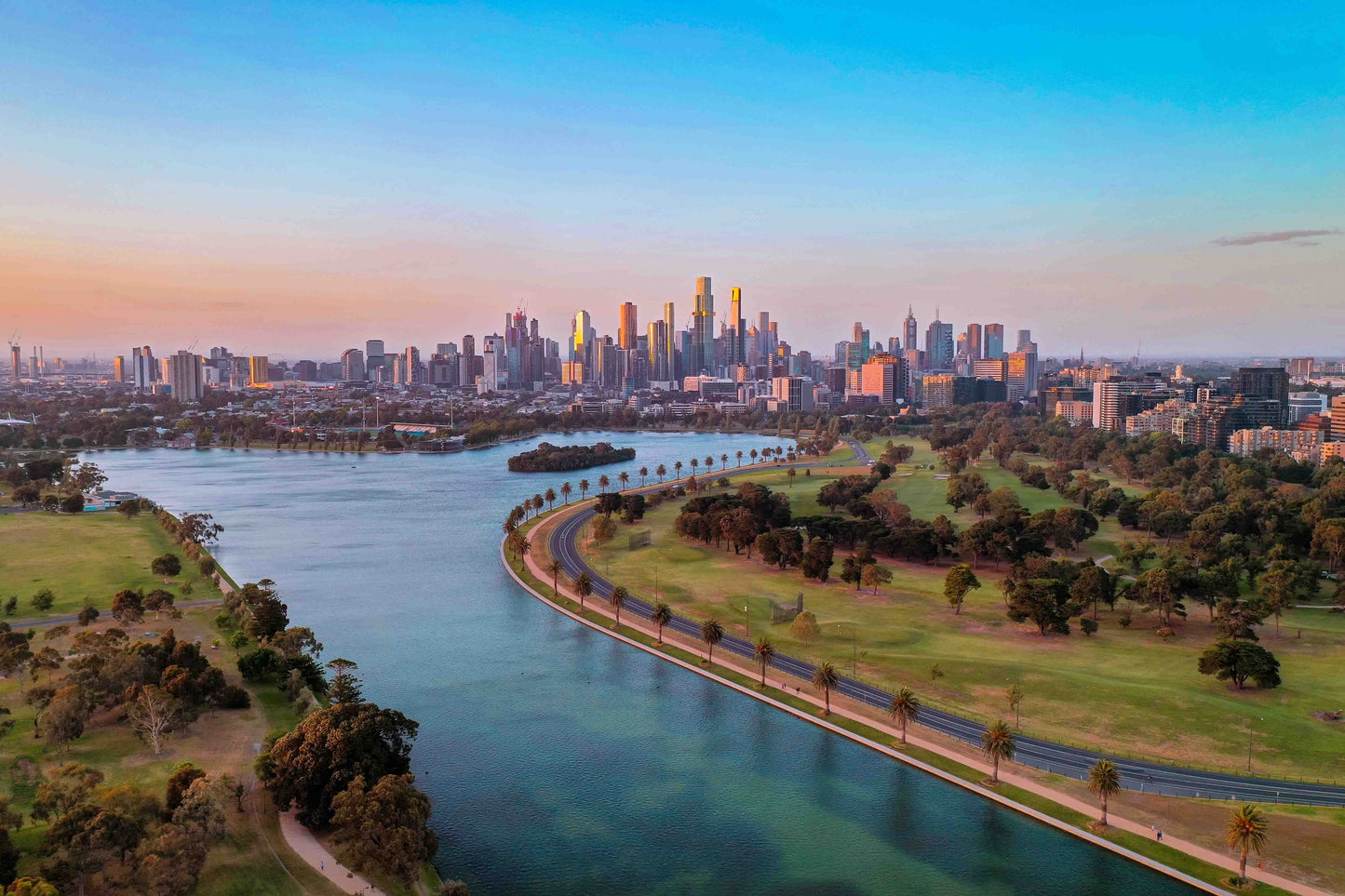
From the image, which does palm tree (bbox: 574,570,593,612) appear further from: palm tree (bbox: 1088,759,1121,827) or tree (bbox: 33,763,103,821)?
palm tree (bbox: 1088,759,1121,827)

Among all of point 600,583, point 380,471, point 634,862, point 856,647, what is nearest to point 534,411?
point 380,471

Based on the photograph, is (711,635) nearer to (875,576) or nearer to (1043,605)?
(875,576)

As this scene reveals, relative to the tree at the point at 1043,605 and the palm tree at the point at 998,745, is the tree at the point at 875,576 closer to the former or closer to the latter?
the tree at the point at 1043,605

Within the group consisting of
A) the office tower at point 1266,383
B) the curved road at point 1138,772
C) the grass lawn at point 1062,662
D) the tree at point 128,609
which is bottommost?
the curved road at point 1138,772

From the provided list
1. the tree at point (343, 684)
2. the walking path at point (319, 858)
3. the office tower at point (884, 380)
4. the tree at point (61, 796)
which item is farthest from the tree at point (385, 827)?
the office tower at point (884, 380)

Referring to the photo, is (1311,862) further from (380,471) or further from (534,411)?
(534,411)

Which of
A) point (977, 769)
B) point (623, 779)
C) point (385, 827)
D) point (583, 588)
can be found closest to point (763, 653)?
point (623, 779)

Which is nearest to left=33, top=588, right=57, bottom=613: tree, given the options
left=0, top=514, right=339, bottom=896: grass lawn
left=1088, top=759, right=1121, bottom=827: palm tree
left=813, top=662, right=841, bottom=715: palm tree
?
left=0, top=514, right=339, bottom=896: grass lawn

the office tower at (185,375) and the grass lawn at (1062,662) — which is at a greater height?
the office tower at (185,375)
